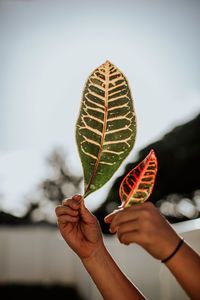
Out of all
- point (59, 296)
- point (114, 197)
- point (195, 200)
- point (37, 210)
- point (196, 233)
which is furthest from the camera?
point (37, 210)

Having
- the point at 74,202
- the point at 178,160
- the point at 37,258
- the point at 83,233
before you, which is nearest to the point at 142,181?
the point at 74,202

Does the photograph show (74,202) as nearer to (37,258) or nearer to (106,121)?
(106,121)

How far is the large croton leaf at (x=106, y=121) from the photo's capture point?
0.65 m

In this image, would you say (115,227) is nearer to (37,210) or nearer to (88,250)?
(88,250)

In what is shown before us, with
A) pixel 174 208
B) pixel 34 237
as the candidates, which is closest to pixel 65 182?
pixel 34 237

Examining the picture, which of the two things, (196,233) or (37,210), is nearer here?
(196,233)

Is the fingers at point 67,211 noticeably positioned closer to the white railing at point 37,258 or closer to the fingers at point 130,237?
the fingers at point 130,237

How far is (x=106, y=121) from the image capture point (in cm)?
65

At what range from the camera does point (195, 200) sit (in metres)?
7.47

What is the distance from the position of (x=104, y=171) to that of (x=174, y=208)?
773 centimetres

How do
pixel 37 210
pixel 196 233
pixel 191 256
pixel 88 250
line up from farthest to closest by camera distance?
pixel 37 210 < pixel 196 233 < pixel 88 250 < pixel 191 256

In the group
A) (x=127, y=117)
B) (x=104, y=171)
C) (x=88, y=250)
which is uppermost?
(x=127, y=117)

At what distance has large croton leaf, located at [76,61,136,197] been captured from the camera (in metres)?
0.65

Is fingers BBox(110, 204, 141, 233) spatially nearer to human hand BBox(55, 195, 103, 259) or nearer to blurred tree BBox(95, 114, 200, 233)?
human hand BBox(55, 195, 103, 259)
